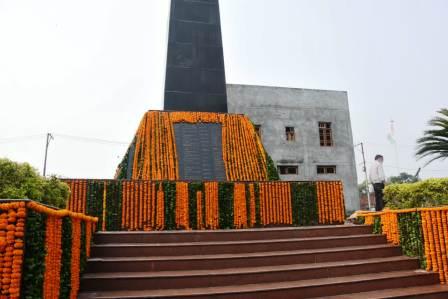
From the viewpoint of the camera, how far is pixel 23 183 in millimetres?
4262

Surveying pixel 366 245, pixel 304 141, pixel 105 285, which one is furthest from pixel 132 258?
pixel 304 141

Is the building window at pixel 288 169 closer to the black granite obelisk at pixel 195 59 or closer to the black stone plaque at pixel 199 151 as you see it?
the black granite obelisk at pixel 195 59

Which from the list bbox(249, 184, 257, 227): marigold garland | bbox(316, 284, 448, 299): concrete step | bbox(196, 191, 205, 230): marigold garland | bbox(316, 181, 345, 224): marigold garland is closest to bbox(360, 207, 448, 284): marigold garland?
bbox(316, 284, 448, 299): concrete step

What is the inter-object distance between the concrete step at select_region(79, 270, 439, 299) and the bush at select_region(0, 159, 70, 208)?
1407 mm

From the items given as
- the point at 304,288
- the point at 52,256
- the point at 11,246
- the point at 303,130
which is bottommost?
the point at 304,288

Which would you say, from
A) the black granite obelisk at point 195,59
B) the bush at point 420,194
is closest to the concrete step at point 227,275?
the bush at point 420,194

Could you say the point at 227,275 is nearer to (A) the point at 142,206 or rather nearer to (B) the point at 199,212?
(B) the point at 199,212

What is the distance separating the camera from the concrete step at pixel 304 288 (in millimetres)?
4672

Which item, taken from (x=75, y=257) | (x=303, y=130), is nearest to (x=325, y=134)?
(x=303, y=130)

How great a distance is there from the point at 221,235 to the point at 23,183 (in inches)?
140

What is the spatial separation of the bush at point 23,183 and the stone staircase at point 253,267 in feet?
4.27

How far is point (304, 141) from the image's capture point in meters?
22.5

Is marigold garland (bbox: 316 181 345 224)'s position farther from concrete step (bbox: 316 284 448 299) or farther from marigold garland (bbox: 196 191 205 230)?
concrete step (bbox: 316 284 448 299)

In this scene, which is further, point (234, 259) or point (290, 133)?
point (290, 133)
